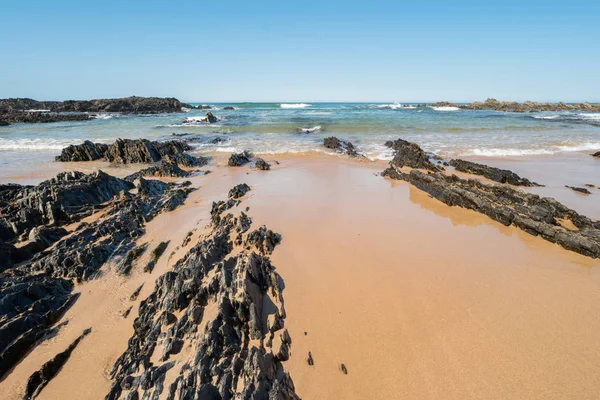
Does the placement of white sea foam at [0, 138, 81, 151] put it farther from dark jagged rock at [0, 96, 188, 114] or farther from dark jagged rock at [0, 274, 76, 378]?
dark jagged rock at [0, 96, 188, 114]

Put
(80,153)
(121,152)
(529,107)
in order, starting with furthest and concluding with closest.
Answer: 1. (529,107)
2. (80,153)
3. (121,152)

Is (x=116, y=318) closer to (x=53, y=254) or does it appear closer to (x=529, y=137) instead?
(x=53, y=254)

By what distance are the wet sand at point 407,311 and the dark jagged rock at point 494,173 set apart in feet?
18.2

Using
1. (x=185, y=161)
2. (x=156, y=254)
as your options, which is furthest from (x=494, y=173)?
(x=185, y=161)

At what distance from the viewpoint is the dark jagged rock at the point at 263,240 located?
657cm

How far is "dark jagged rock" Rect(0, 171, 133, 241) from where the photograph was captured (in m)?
8.14

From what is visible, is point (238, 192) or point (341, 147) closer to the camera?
point (238, 192)

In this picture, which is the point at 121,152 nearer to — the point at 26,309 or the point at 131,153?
the point at 131,153

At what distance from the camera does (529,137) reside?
25625mm

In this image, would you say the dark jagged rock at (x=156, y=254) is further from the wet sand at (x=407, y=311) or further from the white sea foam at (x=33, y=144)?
the white sea foam at (x=33, y=144)

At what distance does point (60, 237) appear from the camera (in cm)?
782

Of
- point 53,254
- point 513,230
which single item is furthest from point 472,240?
point 53,254

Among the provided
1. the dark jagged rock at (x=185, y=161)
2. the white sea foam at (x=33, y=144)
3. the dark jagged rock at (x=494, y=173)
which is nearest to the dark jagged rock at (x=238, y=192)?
the dark jagged rock at (x=185, y=161)

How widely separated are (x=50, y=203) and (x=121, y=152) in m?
10.5
